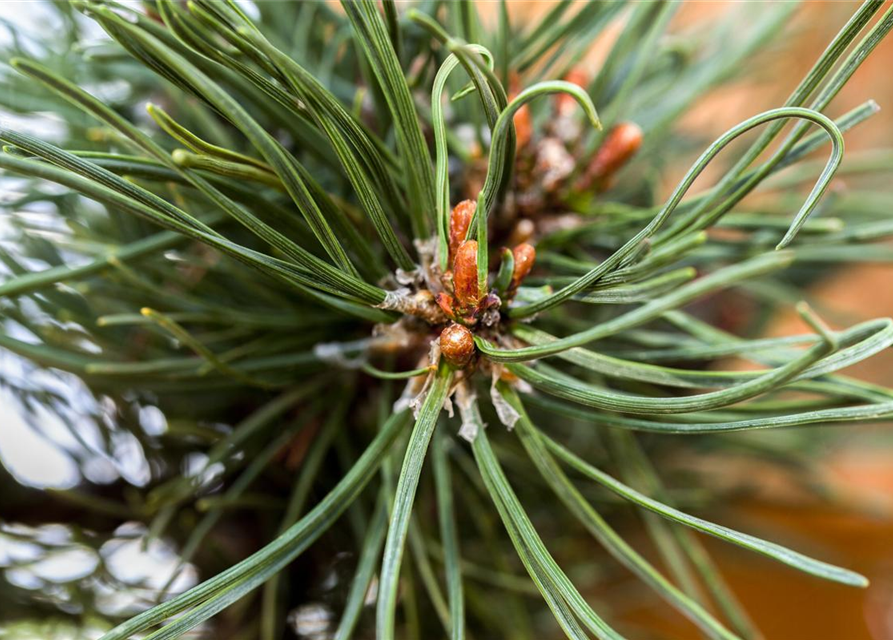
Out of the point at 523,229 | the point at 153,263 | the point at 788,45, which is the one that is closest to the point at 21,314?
the point at 153,263

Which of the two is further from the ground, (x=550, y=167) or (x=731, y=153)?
(x=731, y=153)

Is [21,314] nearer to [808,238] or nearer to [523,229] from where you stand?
[523,229]

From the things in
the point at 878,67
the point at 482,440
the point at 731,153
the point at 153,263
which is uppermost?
the point at 878,67

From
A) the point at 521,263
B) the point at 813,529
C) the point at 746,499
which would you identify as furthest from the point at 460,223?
the point at 813,529

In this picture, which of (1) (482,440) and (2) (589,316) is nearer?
(1) (482,440)

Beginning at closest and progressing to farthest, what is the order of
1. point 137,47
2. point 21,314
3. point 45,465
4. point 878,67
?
point 137,47
point 21,314
point 45,465
point 878,67

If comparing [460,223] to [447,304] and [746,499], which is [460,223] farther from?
[746,499]

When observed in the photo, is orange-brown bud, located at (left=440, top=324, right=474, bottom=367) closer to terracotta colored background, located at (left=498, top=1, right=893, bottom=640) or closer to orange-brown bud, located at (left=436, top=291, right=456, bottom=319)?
orange-brown bud, located at (left=436, top=291, right=456, bottom=319)
